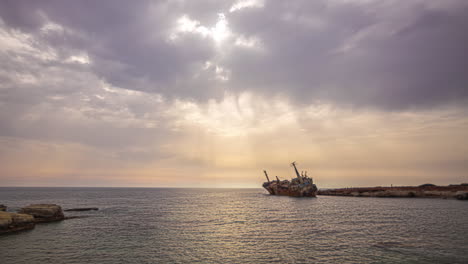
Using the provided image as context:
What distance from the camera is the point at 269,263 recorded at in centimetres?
2352

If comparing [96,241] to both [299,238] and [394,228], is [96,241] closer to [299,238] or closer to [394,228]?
[299,238]

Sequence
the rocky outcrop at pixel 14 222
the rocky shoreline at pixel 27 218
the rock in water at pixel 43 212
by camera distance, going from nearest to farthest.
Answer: the rocky outcrop at pixel 14 222
the rocky shoreline at pixel 27 218
the rock in water at pixel 43 212

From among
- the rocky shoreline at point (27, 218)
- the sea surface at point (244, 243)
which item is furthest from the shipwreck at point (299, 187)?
the rocky shoreline at point (27, 218)

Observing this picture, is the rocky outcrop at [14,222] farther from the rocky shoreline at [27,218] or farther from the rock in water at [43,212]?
the rock in water at [43,212]

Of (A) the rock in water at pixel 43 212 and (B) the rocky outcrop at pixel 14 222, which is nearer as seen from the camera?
(B) the rocky outcrop at pixel 14 222

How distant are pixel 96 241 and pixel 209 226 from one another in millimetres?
18071

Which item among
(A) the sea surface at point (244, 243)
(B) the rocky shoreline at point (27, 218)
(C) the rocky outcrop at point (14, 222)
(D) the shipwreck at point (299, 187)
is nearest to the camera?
(A) the sea surface at point (244, 243)

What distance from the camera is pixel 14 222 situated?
38.3 m

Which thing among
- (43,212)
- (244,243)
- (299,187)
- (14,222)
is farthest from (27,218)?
(299,187)

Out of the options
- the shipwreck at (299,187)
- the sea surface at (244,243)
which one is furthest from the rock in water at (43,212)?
the shipwreck at (299,187)

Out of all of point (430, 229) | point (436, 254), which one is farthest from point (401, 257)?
point (430, 229)

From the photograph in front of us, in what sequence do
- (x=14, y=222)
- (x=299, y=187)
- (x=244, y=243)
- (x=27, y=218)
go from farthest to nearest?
1. (x=299, y=187)
2. (x=27, y=218)
3. (x=14, y=222)
4. (x=244, y=243)

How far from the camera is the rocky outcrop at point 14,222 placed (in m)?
36.6

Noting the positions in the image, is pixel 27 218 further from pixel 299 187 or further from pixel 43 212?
pixel 299 187
